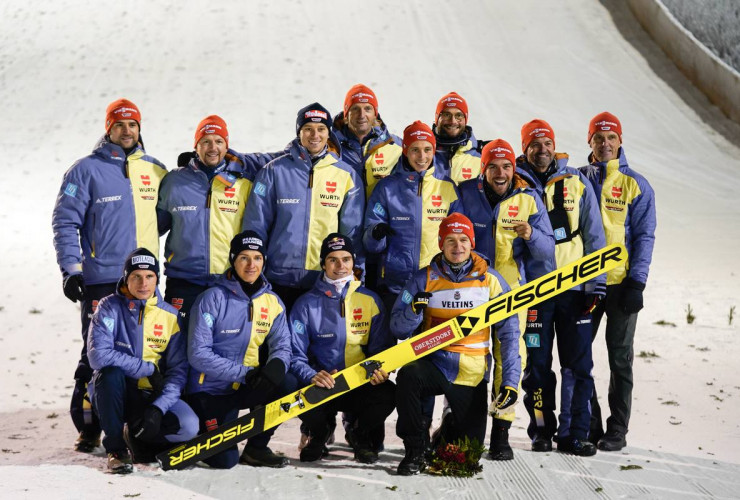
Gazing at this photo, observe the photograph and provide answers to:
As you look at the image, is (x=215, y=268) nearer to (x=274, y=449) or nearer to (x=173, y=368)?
(x=173, y=368)

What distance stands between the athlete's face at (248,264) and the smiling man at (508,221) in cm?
127

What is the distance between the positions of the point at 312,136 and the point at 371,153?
1.67 ft

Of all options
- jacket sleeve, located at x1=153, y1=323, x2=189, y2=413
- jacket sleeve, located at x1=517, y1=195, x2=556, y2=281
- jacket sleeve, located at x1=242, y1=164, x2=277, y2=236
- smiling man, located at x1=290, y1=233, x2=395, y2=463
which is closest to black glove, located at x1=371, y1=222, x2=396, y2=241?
smiling man, located at x1=290, y1=233, x2=395, y2=463

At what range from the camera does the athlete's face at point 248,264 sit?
492cm

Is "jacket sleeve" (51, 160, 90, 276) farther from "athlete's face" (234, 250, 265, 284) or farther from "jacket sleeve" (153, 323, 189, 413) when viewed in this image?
"athlete's face" (234, 250, 265, 284)

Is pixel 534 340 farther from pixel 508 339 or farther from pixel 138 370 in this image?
pixel 138 370

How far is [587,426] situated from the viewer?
525cm

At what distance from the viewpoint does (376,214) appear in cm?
532

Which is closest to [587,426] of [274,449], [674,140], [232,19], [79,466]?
[274,449]

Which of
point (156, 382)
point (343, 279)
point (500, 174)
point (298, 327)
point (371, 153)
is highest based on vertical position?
point (371, 153)

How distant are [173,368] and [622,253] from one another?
2585 mm

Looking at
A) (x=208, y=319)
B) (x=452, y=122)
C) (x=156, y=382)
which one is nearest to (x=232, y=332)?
(x=208, y=319)

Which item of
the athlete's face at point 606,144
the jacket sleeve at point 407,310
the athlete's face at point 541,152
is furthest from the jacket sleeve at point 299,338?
the athlete's face at point 606,144

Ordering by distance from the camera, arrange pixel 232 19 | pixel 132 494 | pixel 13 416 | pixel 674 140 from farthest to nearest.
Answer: pixel 232 19, pixel 674 140, pixel 13 416, pixel 132 494
